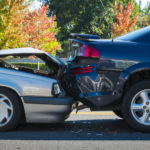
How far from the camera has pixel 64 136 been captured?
4.85 m

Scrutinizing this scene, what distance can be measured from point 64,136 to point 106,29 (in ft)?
135

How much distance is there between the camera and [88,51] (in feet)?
16.7

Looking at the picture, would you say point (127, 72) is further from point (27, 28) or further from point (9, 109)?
point (27, 28)

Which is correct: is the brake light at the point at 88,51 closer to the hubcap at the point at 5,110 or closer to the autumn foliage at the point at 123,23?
the hubcap at the point at 5,110

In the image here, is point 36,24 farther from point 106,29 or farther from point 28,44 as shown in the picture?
point 106,29

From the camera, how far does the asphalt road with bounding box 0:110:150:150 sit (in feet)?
14.0

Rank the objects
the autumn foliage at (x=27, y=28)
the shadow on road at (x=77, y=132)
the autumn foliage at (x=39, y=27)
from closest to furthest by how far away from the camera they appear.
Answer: the shadow on road at (x=77, y=132) < the autumn foliage at (x=27, y=28) < the autumn foliage at (x=39, y=27)

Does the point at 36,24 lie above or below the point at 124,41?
above

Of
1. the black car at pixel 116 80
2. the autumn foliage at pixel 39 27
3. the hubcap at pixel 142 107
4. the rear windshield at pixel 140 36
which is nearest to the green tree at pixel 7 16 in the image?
the autumn foliage at pixel 39 27

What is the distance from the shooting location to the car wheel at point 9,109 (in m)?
4.99

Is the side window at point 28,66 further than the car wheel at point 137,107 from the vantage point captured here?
Yes

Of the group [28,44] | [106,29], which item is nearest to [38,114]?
[28,44]

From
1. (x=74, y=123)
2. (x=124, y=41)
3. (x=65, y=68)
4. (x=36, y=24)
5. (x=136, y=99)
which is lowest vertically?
(x=74, y=123)

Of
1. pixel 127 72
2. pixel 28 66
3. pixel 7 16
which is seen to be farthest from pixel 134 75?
pixel 28 66
